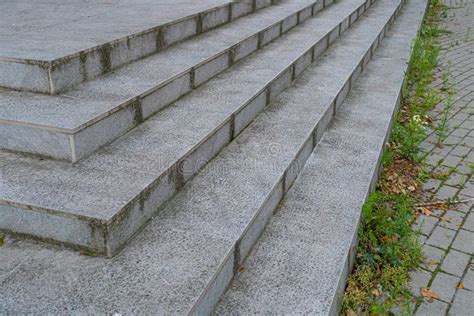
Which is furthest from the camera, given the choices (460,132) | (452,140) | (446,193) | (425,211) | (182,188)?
(460,132)

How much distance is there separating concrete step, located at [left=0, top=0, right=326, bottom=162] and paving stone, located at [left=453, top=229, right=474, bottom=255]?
212 cm

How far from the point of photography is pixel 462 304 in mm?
2457

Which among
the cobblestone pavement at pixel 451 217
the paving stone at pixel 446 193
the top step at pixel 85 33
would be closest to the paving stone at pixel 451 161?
the cobblestone pavement at pixel 451 217

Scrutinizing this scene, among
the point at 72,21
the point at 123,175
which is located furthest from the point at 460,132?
the point at 72,21

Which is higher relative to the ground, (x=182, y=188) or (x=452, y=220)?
(x=182, y=188)

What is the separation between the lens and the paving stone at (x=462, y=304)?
2.40 meters

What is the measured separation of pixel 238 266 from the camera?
226cm

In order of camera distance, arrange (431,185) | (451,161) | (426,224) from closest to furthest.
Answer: (426,224), (431,185), (451,161)

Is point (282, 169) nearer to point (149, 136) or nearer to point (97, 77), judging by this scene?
point (149, 136)

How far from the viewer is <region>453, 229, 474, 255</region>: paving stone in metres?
2.92

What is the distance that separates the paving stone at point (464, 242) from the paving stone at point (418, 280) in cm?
41

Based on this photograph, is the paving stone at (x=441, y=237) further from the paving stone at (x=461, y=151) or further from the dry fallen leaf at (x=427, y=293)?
the paving stone at (x=461, y=151)

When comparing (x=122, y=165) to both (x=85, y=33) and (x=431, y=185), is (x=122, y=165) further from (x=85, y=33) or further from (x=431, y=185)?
(x=431, y=185)

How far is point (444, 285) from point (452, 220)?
0.78 m
